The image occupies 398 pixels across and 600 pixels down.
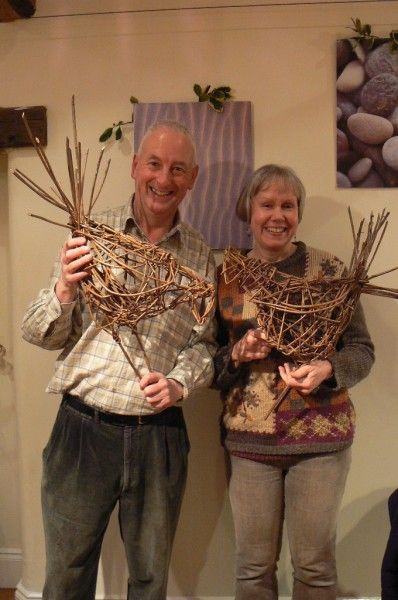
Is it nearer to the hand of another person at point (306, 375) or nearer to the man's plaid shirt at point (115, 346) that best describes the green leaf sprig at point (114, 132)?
the man's plaid shirt at point (115, 346)

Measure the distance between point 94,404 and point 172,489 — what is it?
1.00 ft

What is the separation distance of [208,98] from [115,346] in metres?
0.91

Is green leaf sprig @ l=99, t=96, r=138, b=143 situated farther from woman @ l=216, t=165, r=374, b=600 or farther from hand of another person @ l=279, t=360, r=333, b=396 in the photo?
hand of another person @ l=279, t=360, r=333, b=396

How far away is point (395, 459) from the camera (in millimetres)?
2051

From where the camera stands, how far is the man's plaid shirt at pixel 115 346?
144cm

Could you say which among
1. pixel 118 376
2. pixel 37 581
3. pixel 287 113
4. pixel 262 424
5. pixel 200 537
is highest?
pixel 287 113

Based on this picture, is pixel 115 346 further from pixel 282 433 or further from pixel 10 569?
pixel 10 569

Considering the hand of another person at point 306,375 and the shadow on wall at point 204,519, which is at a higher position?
the hand of another person at point 306,375

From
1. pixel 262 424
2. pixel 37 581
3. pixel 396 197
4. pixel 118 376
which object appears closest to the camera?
pixel 118 376

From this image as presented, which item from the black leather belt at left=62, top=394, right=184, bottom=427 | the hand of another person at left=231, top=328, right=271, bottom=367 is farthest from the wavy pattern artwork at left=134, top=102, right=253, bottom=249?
the black leather belt at left=62, top=394, right=184, bottom=427

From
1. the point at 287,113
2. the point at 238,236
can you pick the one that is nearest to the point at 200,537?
the point at 238,236

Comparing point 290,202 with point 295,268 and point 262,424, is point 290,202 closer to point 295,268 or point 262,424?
point 295,268

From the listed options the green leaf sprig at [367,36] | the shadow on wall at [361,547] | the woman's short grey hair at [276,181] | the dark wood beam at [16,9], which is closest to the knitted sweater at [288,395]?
the woman's short grey hair at [276,181]

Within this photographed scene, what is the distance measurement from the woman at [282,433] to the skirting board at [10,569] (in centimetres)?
102
